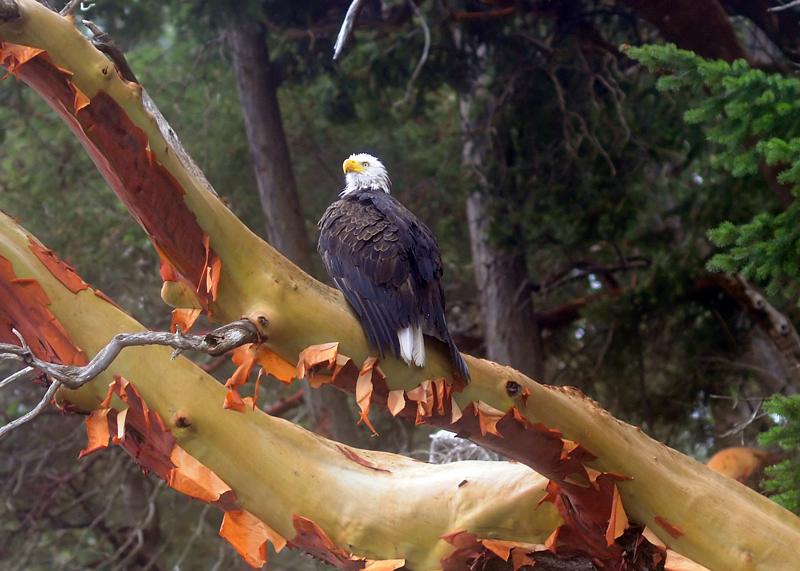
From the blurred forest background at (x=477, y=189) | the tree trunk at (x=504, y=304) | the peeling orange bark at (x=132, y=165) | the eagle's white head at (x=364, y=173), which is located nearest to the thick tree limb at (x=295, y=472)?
the peeling orange bark at (x=132, y=165)

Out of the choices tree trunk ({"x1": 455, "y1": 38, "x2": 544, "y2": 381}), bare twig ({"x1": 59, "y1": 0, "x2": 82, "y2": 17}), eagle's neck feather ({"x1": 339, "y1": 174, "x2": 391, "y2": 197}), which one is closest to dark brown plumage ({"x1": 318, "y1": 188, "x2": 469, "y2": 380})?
eagle's neck feather ({"x1": 339, "y1": 174, "x2": 391, "y2": 197})

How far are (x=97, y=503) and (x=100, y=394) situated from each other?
621 cm

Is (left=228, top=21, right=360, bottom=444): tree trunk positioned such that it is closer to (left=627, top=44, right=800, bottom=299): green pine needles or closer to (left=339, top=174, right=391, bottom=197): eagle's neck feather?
(left=339, top=174, right=391, bottom=197): eagle's neck feather

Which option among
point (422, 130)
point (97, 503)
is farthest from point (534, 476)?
point (97, 503)

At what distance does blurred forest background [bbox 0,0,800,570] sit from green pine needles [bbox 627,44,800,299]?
3.94 ft

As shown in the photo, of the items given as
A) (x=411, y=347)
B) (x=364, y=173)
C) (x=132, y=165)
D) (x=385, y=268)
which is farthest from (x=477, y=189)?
(x=132, y=165)

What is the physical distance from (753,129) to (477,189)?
313cm

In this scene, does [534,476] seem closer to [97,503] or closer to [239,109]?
[239,109]

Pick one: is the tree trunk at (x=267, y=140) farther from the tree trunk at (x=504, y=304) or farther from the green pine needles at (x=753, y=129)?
the green pine needles at (x=753, y=129)

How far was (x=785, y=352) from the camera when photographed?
660 centimetres

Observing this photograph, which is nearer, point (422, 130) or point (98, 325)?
point (98, 325)

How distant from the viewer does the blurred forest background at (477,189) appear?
22.6 feet

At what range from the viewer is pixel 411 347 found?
3289 millimetres

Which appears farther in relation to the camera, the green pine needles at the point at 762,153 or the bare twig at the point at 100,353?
the green pine needles at the point at 762,153
